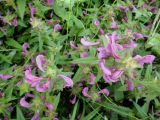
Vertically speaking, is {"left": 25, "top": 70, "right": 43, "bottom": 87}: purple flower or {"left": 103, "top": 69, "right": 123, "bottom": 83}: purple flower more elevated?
{"left": 103, "top": 69, "right": 123, "bottom": 83}: purple flower

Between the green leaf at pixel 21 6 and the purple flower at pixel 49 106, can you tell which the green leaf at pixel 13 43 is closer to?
the green leaf at pixel 21 6

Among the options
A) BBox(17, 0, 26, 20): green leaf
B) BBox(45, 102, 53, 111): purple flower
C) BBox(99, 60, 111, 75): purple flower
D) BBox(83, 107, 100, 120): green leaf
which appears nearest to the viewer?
BBox(99, 60, 111, 75): purple flower

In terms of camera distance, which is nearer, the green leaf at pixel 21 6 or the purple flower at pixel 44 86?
the purple flower at pixel 44 86

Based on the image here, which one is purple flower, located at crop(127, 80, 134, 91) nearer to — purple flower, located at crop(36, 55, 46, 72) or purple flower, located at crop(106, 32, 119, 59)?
purple flower, located at crop(106, 32, 119, 59)

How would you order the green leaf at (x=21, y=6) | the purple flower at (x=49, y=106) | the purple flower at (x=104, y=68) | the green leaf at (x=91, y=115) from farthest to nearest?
the green leaf at (x=21, y=6)
the green leaf at (x=91, y=115)
the purple flower at (x=49, y=106)
the purple flower at (x=104, y=68)

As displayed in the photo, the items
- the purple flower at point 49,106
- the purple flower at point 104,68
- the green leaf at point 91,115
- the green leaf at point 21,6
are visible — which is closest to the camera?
the purple flower at point 104,68

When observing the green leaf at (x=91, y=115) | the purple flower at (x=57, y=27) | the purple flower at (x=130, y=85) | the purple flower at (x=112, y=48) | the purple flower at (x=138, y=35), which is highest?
the purple flower at (x=112, y=48)

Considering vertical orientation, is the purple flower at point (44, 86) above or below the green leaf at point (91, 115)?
above

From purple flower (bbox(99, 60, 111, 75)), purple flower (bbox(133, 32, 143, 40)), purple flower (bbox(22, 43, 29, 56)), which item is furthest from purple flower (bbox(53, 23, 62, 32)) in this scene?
purple flower (bbox(99, 60, 111, 75))

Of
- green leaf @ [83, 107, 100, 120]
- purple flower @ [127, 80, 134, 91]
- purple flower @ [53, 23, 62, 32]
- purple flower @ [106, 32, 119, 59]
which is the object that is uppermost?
purple flower @ [106, 32, 119, 59]

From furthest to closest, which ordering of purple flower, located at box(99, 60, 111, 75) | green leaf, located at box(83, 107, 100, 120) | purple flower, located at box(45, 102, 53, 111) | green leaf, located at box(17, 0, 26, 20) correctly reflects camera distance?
green leaf, located at box(17, 0, 26, 20) → green leaf, located at box(83, 107, 100, 120) → purple flower, located at box(45, 102, 53, 111) → purple flower, located at box(99, 60, 111, 75)

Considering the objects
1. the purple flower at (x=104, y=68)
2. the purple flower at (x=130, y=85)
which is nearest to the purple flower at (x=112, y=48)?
the purple flower at (x=104, y=68)
